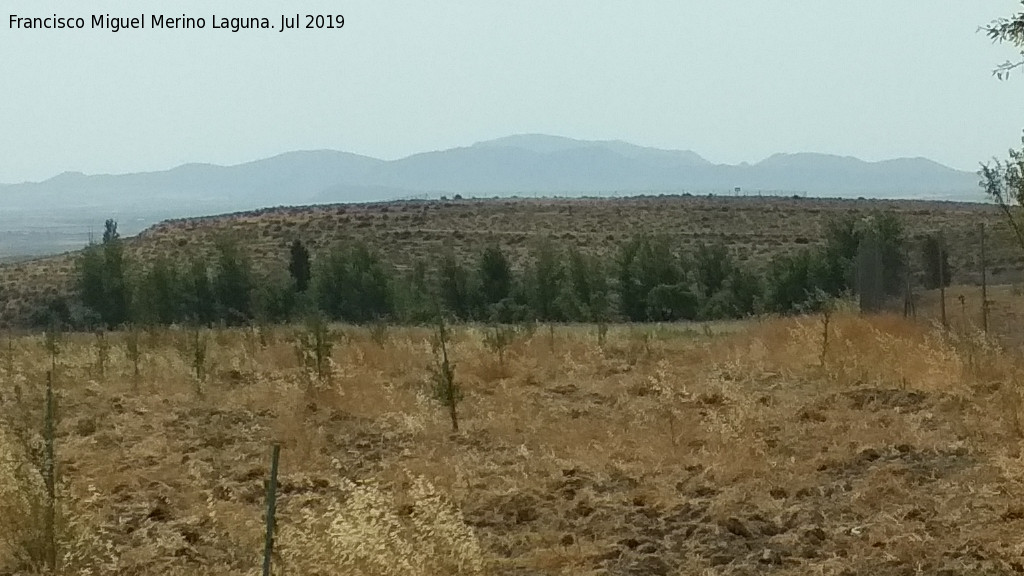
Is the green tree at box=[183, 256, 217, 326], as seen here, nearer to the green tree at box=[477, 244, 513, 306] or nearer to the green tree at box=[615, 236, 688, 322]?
the green tree at box=[477, 244, 513, 306]

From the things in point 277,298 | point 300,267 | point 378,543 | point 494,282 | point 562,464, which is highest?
point 378,543

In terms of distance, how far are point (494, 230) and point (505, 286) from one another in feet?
77.0

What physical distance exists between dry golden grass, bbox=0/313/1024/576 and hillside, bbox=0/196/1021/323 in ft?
99.4

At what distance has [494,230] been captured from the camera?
60.0 meters

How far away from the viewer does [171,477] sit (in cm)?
798

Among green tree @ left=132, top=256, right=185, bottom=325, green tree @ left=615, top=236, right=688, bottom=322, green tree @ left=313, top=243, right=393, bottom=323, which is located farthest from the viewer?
green tree @ left=313, top=243, right=393, bottom=323

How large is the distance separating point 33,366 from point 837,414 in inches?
392

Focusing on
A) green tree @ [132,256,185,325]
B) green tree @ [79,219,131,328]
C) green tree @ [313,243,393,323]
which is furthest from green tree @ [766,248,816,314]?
green tree @ [79,219,131,328]

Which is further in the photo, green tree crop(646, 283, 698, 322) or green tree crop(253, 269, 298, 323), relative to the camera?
green tree crop(646, 283, 698, 322)

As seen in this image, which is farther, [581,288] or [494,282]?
[494,282]

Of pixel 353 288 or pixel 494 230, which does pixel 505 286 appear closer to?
pixel 353 288

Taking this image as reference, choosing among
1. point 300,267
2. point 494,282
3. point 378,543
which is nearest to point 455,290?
point 494,282

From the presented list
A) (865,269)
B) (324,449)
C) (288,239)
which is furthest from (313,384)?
(288,239)

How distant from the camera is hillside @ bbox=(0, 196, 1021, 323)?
162ft
